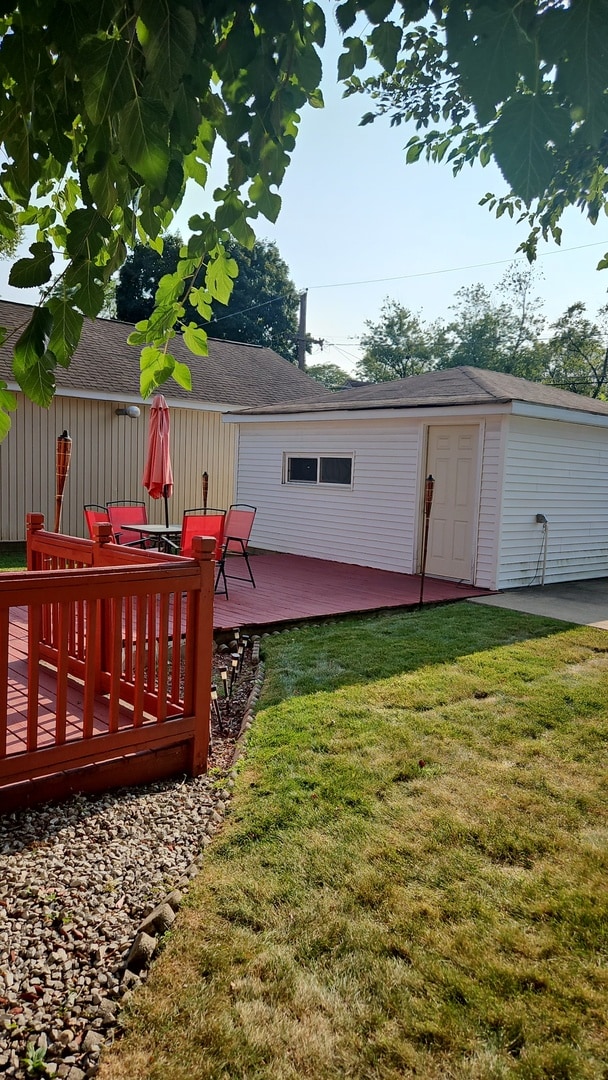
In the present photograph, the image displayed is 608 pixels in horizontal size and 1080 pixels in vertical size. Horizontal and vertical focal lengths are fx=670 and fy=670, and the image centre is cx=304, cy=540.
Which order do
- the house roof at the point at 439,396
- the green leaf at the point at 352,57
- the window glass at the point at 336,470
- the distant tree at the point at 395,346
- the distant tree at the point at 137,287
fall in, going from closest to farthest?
the green leaf at the point at 352,57 → the house roof at the point at 439,396 → the window glass at the point at 336,470 → the distant tree at the point at 137,287 → the distant tree at the point at 395,346

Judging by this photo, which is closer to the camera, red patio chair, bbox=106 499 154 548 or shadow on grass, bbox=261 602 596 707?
shadow on grass, bbox=261 602 596 707

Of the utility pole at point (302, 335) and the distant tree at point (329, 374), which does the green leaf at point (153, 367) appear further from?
the distant tree at point (329, 374)

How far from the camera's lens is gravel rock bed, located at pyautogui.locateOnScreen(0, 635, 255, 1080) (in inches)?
71.6

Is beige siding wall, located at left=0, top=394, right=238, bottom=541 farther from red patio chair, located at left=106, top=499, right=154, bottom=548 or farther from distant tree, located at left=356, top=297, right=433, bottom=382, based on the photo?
distant tree, located at left=356, top=297, right=433, bottom=382

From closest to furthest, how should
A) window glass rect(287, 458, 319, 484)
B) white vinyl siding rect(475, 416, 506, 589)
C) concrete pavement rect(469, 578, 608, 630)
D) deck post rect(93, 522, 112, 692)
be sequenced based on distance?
deck post rect(93, 522, 112, 692) → concrete pavement rect(469, 578, 608, 630) → white vinyl siding rect(475, 416, 506, 589) → window glass rect(287, 458, 319, 484)

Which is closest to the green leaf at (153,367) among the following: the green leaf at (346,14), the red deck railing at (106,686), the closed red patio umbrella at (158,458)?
the green leaf at (346,14)

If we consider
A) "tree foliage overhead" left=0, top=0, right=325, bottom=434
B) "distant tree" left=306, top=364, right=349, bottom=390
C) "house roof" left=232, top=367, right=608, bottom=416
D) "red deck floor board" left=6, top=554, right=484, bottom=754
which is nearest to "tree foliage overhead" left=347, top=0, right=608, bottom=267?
"tree foliage overhead" left=0, top=0, right=325, bottom=434

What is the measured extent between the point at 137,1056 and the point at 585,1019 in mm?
1231

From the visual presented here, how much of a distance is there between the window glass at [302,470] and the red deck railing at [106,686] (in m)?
7.39

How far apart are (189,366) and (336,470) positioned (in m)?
6.58

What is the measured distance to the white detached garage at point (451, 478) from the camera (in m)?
8.70

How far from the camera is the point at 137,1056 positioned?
1741 millimetres

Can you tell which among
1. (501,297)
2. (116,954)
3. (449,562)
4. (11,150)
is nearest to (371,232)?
(11,150)

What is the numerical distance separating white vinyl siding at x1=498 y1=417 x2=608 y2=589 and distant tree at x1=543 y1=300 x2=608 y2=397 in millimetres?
24350
